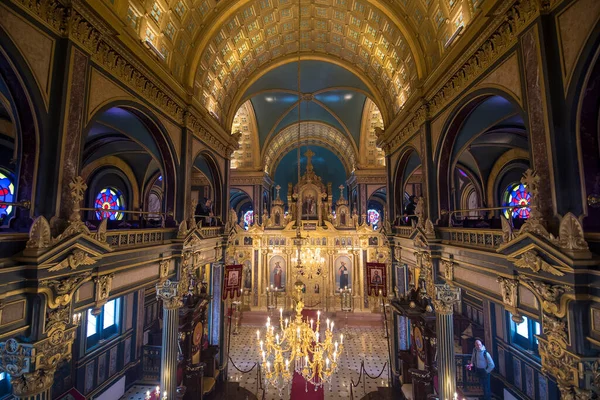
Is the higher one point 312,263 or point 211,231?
point 211,231

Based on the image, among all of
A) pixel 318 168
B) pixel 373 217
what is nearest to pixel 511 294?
pixel 373 217

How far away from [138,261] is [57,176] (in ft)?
10.4

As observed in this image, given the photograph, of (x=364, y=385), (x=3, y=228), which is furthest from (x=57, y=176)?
(x=364, y=385)

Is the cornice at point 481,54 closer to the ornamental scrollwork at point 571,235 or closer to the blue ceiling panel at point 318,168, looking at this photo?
the ornamental scrollwork at point 571,235

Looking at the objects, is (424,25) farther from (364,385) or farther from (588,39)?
(364,385)

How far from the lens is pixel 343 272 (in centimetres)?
2056

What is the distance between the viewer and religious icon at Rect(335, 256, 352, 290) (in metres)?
20.5

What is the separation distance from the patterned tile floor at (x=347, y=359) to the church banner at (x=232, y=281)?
3352mm

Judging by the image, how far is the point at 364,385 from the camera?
36.1ft

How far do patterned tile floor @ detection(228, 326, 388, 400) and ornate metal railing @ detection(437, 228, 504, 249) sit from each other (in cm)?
727

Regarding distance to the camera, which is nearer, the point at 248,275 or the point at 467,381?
the point at 467,381

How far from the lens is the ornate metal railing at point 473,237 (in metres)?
5.88

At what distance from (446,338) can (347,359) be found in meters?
6.93

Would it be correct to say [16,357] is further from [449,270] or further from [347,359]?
[347,359]
